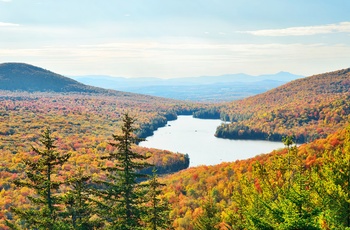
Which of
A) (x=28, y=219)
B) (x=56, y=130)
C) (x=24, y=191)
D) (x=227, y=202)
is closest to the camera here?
(x=28, y=219)

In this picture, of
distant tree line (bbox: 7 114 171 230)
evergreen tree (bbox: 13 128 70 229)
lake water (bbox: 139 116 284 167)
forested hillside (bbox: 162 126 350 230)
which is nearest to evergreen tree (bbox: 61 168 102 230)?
distant tree line (bbox: 7 114 171 230)

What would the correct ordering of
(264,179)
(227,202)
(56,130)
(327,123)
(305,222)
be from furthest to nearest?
(327,123)
(56,130)
(227,202)
(264,179)
(305,222)

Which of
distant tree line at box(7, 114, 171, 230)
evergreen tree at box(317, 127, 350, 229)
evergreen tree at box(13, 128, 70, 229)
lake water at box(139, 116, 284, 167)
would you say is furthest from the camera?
lake water at box(139, 116, 284, 167)

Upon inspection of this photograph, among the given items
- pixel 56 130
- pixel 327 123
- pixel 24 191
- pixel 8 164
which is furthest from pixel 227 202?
pixel 327 123

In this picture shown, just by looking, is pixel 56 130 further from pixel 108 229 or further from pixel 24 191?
pixel 108 229

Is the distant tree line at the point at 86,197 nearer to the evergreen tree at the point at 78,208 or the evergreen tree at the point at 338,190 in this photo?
the evergreen tree at the point at 78,208

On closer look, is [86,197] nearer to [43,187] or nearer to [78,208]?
[78,208]

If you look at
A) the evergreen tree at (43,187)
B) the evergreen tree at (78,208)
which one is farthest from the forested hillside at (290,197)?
the evergreen tree at (43,187)

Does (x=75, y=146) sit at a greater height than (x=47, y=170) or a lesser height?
lesser

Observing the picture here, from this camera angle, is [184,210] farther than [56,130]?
No

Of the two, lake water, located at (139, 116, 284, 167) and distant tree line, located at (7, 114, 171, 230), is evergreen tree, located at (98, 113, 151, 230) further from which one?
lake water, located at (139, 116, 284, 167)
